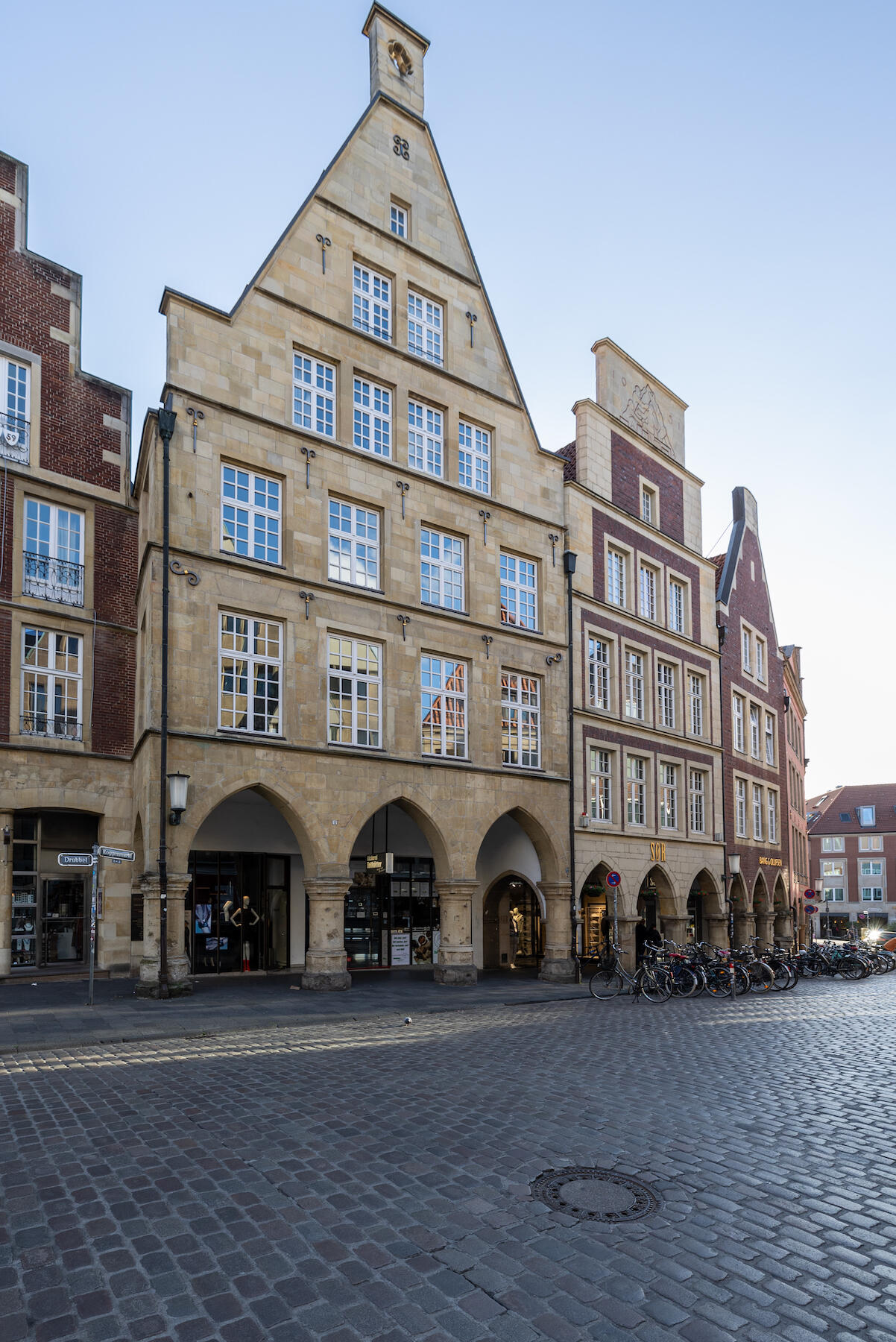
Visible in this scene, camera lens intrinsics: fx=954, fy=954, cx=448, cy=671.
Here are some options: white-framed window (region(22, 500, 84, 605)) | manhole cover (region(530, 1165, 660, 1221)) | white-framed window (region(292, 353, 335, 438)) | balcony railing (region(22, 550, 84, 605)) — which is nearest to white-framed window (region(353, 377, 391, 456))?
white-framed window (region(292, 353, 335, 438))

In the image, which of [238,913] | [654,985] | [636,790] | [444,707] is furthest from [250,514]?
[636,790]

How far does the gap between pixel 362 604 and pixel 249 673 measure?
3.30m

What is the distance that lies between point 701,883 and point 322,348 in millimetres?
23106

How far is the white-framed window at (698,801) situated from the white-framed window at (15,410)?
23.1 meters

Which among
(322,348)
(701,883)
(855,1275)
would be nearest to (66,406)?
(322,348)

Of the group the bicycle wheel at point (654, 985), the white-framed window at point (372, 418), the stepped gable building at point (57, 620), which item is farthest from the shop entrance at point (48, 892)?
the bicycle wheel at point (654, 985)

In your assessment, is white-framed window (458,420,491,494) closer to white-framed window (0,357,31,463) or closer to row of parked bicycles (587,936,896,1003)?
white-framed window (0,357,31,463)

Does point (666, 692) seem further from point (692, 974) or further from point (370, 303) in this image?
point (370, 303)

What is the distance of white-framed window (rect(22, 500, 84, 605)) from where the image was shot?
20.3 metres

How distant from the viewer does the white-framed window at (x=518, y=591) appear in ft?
81.4

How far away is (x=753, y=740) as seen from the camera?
40.0m

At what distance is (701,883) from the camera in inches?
1355

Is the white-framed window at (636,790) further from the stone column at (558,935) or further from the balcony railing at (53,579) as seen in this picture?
the balcony railing at (53,579)

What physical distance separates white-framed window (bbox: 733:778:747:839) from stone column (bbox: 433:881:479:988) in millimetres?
17550
